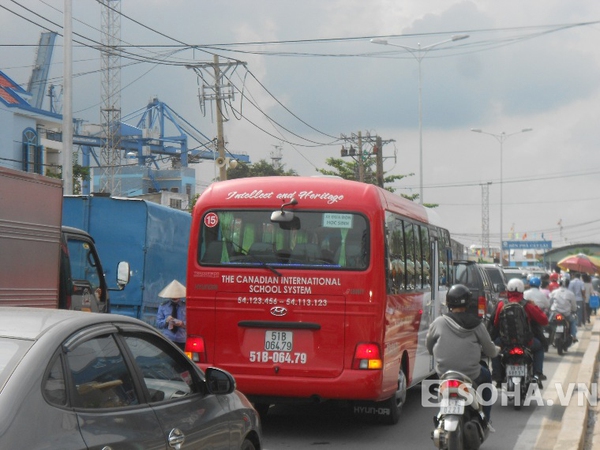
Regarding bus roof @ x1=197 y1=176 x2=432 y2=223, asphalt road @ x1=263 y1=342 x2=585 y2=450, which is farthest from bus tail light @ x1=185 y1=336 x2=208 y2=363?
bus roof @ x1=197 y1=176 x2=432 y2=223

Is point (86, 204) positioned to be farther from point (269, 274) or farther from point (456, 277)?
point (456, 277)

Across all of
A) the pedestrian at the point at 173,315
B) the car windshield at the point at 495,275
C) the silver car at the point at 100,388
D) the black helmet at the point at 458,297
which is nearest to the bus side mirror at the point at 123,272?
the pedestrian at the point at 173,315

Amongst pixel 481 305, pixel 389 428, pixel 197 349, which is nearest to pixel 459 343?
pixel 389 428

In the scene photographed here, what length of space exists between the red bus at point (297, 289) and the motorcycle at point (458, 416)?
5.18 feet

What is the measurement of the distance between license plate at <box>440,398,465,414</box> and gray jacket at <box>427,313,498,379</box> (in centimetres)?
61

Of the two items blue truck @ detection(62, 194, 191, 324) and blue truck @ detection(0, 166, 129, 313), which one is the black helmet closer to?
blue truck @ detection(0, 166, 129, 313)

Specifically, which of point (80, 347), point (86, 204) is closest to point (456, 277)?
point (86, 204)

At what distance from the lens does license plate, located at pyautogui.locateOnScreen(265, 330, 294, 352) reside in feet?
31.7

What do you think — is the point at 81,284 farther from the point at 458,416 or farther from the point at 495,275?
the point at 495,275

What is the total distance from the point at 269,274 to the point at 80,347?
223 inches

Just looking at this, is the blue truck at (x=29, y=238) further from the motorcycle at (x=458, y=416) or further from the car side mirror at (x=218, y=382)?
the car side mirror at (x=218, y=382)

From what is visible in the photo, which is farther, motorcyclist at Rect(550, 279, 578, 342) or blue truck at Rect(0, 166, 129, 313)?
motorcyclist at Rect(550, 279, 578, 342)

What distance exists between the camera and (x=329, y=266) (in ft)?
32.1

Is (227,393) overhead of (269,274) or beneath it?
beneath
